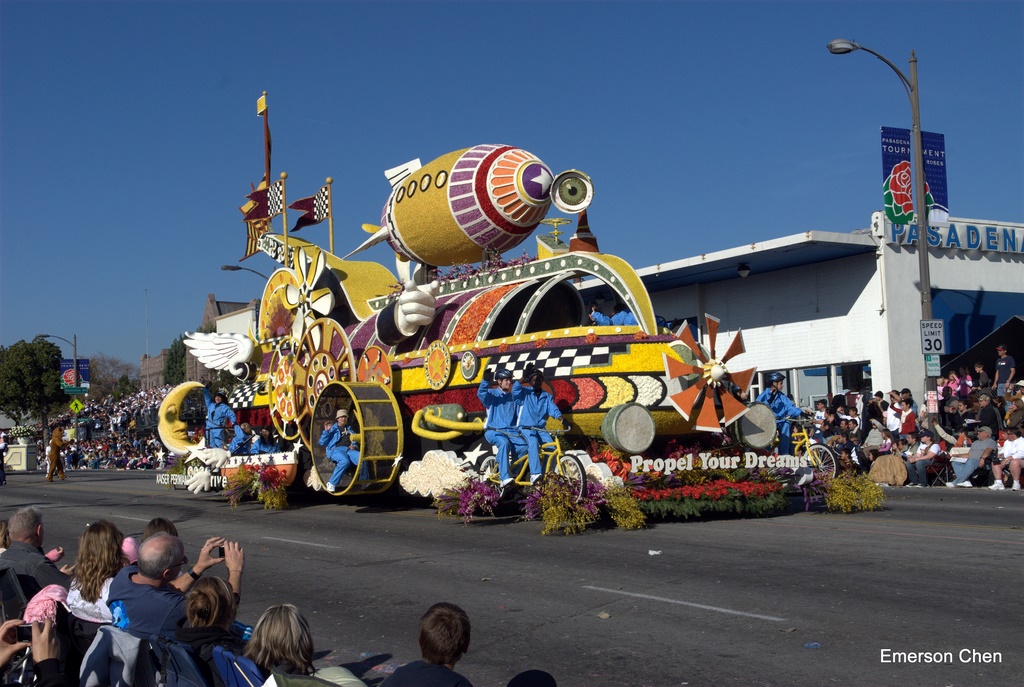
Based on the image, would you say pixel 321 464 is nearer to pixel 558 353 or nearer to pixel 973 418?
pixel 558 353

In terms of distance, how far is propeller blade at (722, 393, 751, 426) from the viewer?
13.8 metres

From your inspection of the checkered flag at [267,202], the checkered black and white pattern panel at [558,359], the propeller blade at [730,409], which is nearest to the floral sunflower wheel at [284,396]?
the checkered flag at [267,202]

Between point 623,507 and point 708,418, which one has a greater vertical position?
point 708,418

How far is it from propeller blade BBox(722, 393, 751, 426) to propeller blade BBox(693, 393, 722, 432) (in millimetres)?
221

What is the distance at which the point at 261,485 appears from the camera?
18.2 metres

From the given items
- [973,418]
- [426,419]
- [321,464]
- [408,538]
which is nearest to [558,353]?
[426,419]

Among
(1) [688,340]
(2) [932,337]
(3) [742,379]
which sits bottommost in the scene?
(3) [742,379]

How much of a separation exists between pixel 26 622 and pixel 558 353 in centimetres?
1002

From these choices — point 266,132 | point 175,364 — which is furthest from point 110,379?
point 266,132

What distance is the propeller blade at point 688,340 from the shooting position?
13898mm

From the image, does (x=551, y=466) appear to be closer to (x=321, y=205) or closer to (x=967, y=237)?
(x=321, y=205)

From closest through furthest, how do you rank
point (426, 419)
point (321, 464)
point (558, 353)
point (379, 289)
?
point (558, 353)
point (426, 419)
point (321, 464)
point (379, 289)

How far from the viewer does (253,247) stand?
923 inches

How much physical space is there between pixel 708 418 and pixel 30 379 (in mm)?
51087
